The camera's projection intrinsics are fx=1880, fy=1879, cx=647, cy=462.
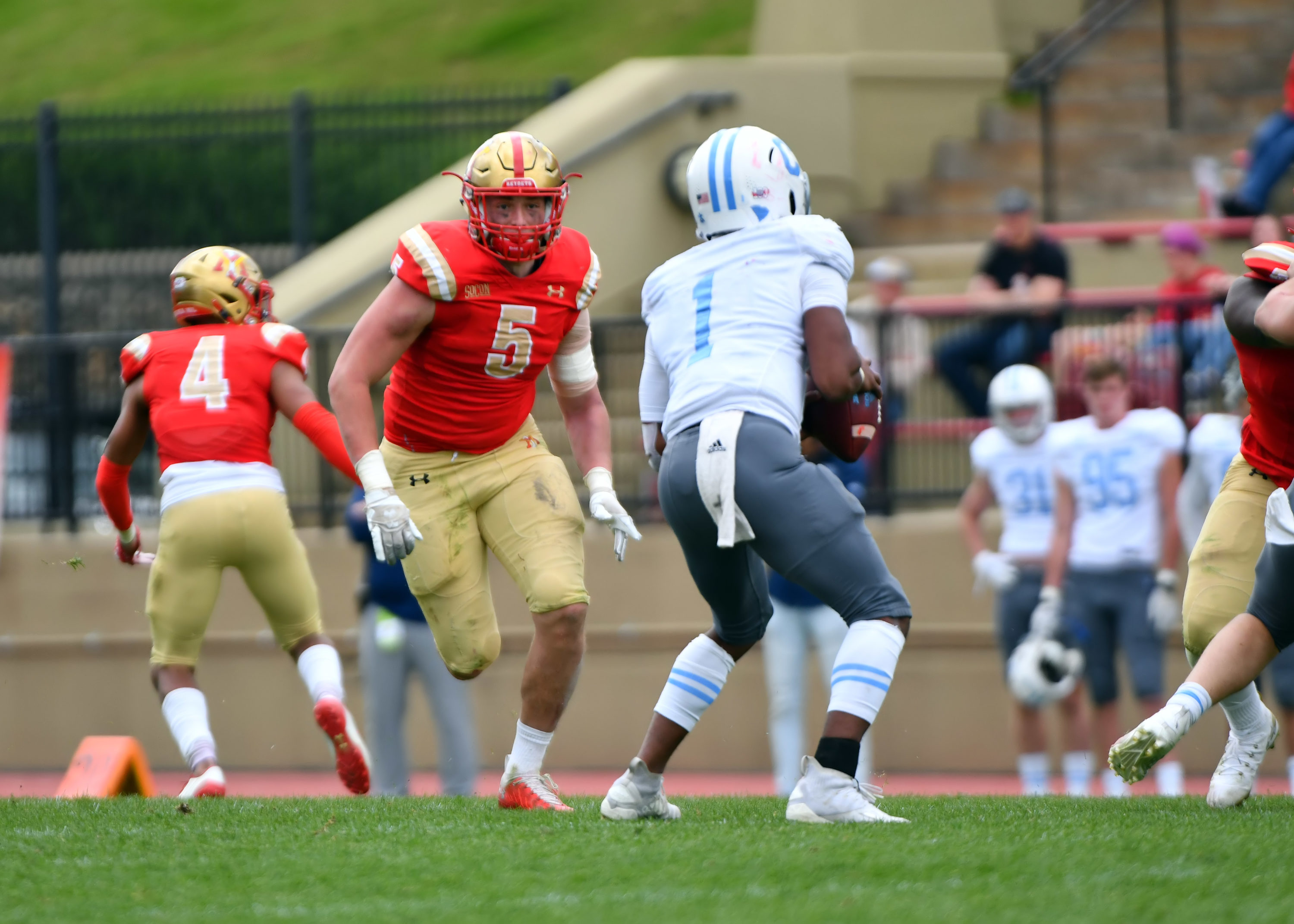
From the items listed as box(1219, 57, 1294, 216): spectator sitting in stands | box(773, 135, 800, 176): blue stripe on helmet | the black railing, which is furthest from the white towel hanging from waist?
the black railing

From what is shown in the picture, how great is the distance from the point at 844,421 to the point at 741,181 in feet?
2.55

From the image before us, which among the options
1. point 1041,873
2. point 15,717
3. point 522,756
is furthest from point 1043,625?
point 15,717

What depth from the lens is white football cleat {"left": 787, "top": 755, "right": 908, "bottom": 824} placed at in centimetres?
542

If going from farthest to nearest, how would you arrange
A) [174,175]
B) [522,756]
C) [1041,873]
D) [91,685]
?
[174,175] < [91,685] < [522,756] < [1041,873]

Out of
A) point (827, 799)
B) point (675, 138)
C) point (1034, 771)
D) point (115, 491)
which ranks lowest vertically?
point (1034, 771)

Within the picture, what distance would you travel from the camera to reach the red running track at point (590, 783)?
1018 cm

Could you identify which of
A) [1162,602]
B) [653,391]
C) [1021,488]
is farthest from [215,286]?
[1162,602]

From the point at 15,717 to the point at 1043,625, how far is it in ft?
22.7

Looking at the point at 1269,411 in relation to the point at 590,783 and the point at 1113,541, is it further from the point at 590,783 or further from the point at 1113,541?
the point at 590,783

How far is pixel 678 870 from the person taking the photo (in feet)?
16.1

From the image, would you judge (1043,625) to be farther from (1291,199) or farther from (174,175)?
(174,175)

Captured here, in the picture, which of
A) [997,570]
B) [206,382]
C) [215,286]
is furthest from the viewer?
[997,570]

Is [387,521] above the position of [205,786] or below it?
above

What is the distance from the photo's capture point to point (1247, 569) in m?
6.02
